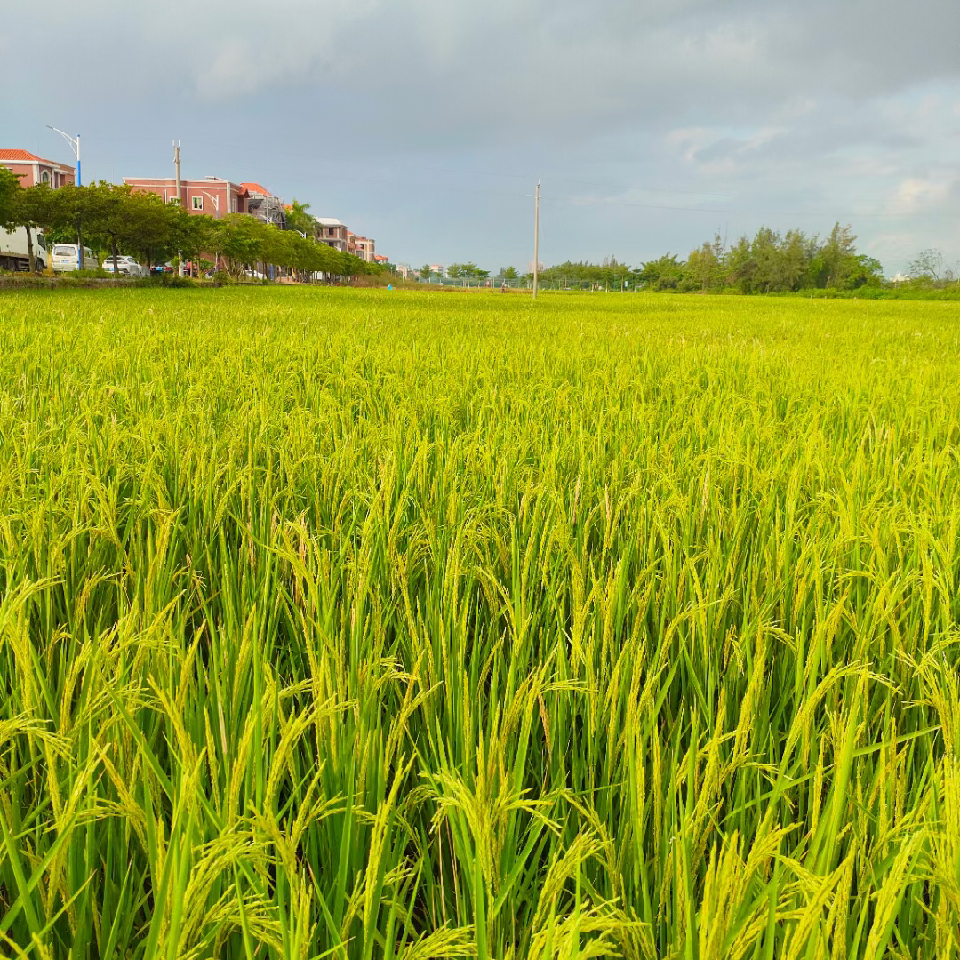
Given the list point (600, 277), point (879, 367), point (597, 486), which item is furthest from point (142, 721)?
point (600, 277)

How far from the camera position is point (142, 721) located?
2.56ft

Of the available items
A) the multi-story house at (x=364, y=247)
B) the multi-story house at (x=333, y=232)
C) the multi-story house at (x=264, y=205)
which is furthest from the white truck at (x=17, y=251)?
the multi-story house at (x=364, y=247)

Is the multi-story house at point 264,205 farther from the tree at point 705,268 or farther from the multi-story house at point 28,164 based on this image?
the tree at point 705,268

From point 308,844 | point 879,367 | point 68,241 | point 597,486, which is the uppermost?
point 68,241

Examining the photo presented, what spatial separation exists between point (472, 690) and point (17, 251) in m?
44.4

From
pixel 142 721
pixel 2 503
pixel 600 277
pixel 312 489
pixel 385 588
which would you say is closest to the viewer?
pixel 142 721

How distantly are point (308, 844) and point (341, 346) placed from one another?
4.15m

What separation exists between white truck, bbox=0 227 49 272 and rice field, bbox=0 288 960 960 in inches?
1459

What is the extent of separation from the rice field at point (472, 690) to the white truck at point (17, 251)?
37.1 metres

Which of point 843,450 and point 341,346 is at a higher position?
point 341,346

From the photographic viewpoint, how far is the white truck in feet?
109

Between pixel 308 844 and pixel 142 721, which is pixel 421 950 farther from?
pixel 142 721

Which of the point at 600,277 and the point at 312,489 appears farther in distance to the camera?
the point at 600,277

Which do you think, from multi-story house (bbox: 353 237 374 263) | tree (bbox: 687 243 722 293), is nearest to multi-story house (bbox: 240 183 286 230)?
multi-story house (bbox: 353 237 374 263)
